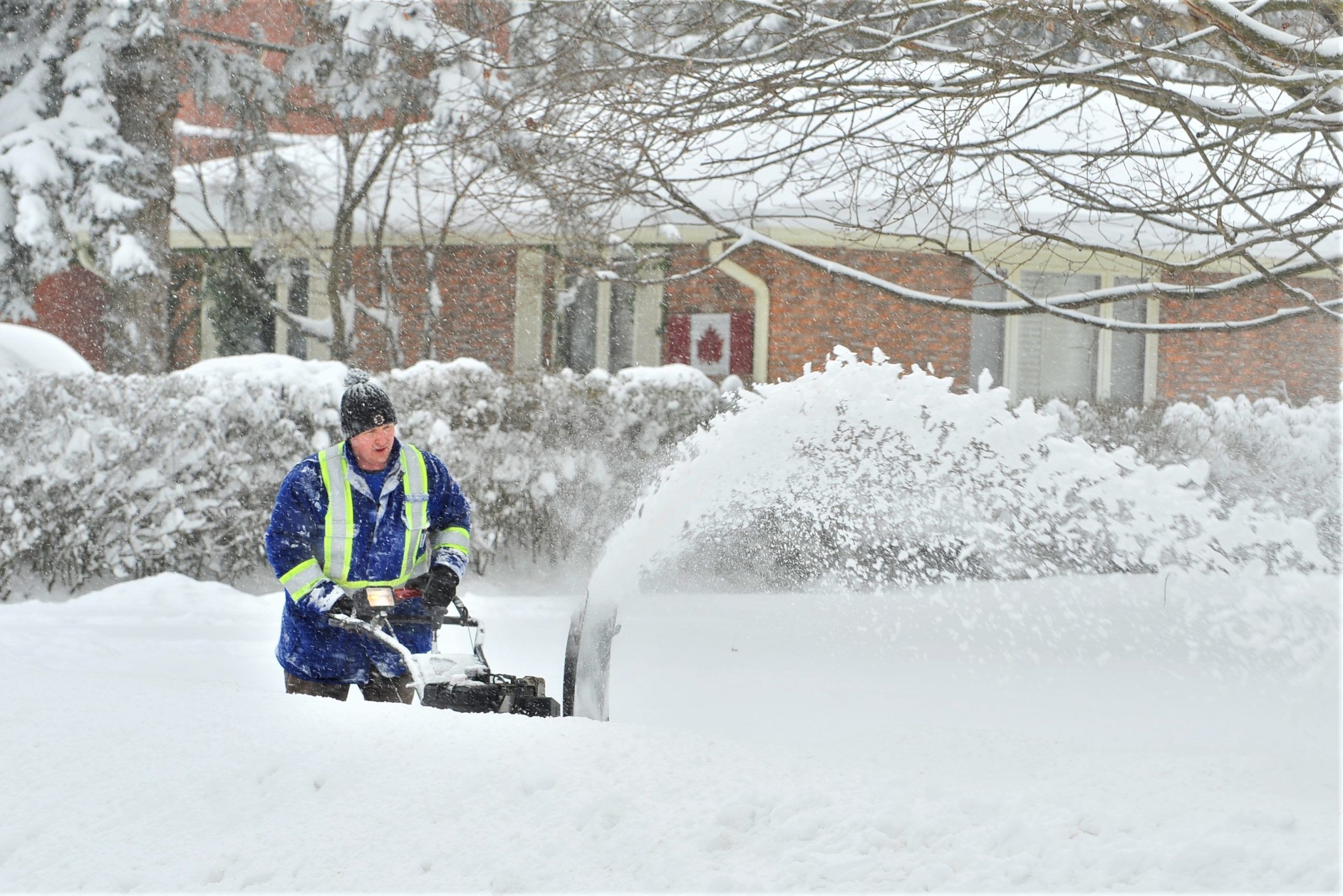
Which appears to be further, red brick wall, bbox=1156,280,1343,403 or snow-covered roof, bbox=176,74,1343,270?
red brick wall, bbox=1156,280,1343,403

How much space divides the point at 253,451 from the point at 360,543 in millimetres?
5180

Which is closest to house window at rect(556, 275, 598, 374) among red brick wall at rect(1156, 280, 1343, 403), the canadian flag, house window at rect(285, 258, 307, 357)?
the canadian flag

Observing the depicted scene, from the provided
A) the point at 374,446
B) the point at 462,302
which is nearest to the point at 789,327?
the point at 462,302

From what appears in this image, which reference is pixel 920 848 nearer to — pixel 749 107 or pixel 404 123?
pixel 749 107

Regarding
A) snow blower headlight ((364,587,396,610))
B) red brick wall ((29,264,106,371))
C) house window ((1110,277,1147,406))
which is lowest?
snow blower headlight ((364,587,396,610))

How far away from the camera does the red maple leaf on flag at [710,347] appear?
49.1ft

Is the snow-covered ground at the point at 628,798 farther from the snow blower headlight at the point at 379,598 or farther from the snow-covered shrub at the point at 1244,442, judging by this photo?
the snow-covered shrub at the point at 1244,442

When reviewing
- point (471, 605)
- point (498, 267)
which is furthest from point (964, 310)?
point (498, 267)

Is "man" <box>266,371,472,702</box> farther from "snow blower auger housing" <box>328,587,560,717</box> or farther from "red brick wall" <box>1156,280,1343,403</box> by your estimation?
"red brick wall" <box>1156,280,1343,403</box>

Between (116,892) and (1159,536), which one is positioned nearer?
(116,892)

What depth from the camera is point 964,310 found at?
6.49 metres

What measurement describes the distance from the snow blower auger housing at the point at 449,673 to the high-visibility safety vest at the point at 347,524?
130 millimetres

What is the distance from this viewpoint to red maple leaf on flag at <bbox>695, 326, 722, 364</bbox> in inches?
589

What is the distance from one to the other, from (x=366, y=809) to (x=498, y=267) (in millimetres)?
12769
